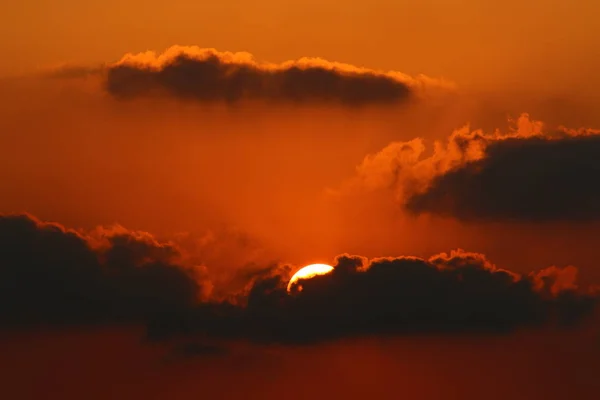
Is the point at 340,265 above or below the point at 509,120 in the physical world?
below

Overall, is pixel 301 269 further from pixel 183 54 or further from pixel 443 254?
pixel 183 54

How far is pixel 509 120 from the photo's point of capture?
4050cm

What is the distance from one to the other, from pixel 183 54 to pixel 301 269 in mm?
9528

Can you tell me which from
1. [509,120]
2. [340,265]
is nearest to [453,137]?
[509,120]

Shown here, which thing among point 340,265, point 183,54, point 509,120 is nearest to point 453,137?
point 509,120

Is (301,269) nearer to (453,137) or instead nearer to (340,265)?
(340,265)

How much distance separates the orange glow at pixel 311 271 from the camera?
41938 millimetres

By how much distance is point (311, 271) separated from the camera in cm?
4247

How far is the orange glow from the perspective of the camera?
Result: 138 feet

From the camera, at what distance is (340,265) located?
42281mm

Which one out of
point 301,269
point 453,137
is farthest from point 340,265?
point 453,137

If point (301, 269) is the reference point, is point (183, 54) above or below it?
above

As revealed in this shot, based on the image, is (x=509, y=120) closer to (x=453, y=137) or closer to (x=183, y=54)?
(x=453, y=137)

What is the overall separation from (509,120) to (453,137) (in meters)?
2.23
